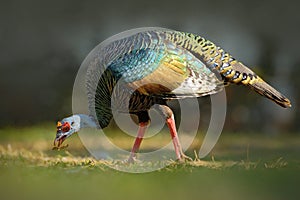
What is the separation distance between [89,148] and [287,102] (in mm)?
1417

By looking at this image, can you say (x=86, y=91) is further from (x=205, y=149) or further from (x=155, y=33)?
(x=205, y=149)

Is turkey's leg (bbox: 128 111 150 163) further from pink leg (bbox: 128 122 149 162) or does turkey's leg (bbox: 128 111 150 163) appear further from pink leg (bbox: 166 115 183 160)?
pink leg (bbox: 166 115 183 160)

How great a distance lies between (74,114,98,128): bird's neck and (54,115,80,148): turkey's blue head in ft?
0.10

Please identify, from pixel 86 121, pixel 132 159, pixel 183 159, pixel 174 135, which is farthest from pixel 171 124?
pixel 86 121

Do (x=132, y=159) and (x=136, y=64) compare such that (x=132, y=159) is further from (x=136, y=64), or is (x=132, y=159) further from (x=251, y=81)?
(x=251, y=81)

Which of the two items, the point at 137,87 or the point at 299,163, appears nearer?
the point at 137,87

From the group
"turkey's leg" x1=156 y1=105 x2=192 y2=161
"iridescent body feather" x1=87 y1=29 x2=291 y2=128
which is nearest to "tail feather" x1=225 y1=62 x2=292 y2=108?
"iridescent body feather" x1=87 y1=29 x2=291 y2=128

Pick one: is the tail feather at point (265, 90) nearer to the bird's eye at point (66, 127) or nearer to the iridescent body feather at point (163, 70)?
the iridescent body feather at point (163, 70)

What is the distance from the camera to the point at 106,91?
297cm

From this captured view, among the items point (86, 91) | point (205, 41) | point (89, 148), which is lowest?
point (89, 148)

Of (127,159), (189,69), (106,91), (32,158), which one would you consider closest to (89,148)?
(32,158)

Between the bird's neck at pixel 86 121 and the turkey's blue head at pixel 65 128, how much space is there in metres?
0.03

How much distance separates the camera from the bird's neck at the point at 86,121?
3.09 metres

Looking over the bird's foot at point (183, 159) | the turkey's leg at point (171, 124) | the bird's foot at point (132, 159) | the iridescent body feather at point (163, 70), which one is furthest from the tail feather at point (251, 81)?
the bird's foot at point (132, 159)
